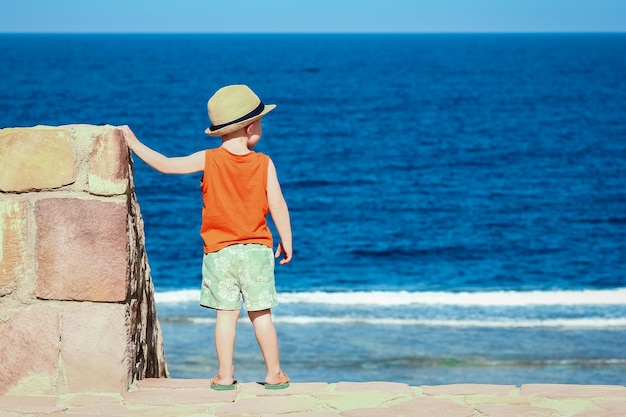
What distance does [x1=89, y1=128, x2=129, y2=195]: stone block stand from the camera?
430 cm

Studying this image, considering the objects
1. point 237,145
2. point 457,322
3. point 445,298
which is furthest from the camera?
point 445,298

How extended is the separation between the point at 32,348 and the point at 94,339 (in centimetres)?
29

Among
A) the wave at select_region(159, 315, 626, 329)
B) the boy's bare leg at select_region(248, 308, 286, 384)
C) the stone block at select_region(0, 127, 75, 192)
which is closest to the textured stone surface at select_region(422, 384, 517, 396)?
the boy's bare leg at select_region(248, 308, 286, 384)

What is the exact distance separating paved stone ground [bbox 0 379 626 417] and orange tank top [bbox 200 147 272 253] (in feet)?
2.30

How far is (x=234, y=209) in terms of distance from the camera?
440cm

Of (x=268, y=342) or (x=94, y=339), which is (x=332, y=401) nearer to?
(x=268, y=342)

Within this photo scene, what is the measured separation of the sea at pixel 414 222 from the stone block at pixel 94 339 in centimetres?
672

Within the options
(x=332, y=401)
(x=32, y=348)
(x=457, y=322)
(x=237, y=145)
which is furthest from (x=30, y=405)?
(x=457, y=322)

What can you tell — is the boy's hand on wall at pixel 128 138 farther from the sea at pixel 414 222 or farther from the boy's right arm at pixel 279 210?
the sea at pixel 414 222

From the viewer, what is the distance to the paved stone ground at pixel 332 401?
414 centimetres

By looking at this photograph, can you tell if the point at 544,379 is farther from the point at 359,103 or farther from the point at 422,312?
the point at 359,103

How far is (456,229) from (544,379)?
14427mm

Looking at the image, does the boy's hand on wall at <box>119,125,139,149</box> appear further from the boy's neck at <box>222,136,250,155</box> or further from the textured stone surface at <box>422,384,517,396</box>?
the textured stone surface at <box>422,384,517,396</box>

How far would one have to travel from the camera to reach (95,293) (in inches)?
171
